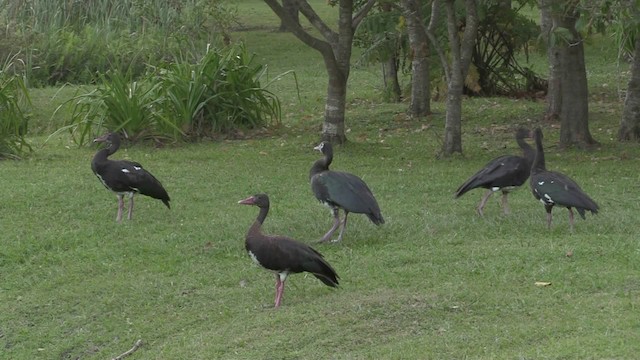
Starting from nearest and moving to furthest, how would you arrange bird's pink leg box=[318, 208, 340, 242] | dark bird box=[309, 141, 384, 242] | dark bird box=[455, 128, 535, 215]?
dark bird box=[309, 141, 384, 242], bird's pink leg box=[318, 208, 340, 242], dark bird box=[455, 128, 535, 215]

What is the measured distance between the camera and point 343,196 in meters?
10.4

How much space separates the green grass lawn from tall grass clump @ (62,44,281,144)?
52 centimetres

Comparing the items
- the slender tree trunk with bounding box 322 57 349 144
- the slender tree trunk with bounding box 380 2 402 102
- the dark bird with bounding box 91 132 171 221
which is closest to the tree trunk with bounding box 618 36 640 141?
the slender tree trunk with bounding box 322 57 349 144

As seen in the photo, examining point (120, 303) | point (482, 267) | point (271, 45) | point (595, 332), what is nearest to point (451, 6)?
point (482, 267)

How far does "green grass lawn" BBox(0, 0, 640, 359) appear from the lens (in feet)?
27.0

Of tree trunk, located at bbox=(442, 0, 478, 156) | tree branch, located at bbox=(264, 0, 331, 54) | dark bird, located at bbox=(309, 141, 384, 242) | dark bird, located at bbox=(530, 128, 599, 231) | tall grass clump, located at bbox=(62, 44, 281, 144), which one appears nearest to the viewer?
dark bird, located at bbox=(530, 128, 599, 231)

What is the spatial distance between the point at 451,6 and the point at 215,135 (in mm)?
4189

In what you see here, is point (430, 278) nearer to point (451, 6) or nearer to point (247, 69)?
point (451, 6)

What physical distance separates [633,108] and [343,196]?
6418 mm

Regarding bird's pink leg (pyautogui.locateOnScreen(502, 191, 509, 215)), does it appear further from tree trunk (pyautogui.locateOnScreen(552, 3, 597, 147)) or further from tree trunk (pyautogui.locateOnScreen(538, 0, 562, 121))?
tree trunk (pyautogui.locateOnScreen(538, 0, 562, 121))

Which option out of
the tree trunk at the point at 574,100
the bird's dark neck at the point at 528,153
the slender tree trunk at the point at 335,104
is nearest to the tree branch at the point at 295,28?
the slender tree trunk at the point at 335,104

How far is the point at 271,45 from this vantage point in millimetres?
26859

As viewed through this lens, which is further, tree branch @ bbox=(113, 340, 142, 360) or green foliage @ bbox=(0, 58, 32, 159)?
green foliage @ bbox=(0, 58, 32, 159)

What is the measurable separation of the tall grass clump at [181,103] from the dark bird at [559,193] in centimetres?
674
